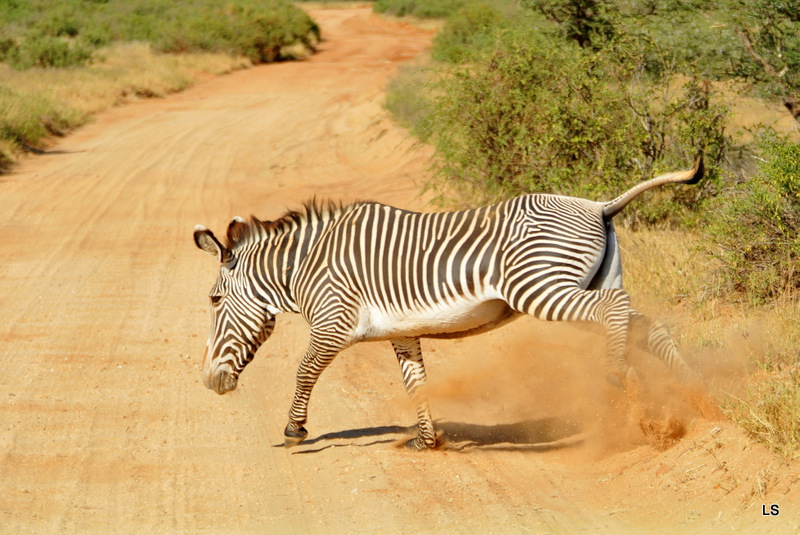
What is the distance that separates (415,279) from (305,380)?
3.42ft

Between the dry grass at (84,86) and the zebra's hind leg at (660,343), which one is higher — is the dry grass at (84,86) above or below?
below

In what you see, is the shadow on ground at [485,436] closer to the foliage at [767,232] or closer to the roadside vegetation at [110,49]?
the foliage at [767,232]

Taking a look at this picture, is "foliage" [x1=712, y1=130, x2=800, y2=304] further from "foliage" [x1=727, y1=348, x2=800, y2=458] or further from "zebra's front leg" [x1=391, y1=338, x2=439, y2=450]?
"zebra's front leg" [x1=391, y1=338, x2=439, y2=450]

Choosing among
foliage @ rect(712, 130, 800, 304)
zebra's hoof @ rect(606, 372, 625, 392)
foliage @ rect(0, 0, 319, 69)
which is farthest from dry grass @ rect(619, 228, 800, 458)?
foliage @ rect(0, 0, 319, 69)

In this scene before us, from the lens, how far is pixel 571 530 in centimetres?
480

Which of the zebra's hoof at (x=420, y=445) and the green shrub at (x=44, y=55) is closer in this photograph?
the zebra's hoof at (x=420, y=445)

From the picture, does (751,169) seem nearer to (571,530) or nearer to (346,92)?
(571,530)

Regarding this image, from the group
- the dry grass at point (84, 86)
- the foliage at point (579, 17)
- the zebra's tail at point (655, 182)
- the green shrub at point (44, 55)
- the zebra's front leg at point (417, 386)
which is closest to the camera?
the zebra's tail at point (655, 182)

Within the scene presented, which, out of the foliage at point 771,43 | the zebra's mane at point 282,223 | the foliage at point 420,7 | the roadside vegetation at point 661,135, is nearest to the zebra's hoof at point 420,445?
the zebra's mane at point 282,223

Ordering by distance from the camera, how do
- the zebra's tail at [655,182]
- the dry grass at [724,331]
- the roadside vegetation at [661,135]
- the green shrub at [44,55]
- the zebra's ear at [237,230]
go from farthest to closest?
the green shrub at [44,55] → the roadside vegetation at [661,135] → the zebra's ear at [237,230] → the zebra's tail at [655,182] → the dry grass at [724,331]

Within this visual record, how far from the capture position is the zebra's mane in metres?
6.48

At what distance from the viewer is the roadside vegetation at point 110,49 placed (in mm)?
21688

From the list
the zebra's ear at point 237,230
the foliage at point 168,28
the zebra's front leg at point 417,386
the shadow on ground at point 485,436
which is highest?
the zebra's ear at point 237,230

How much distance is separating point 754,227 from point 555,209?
8.70 ft
